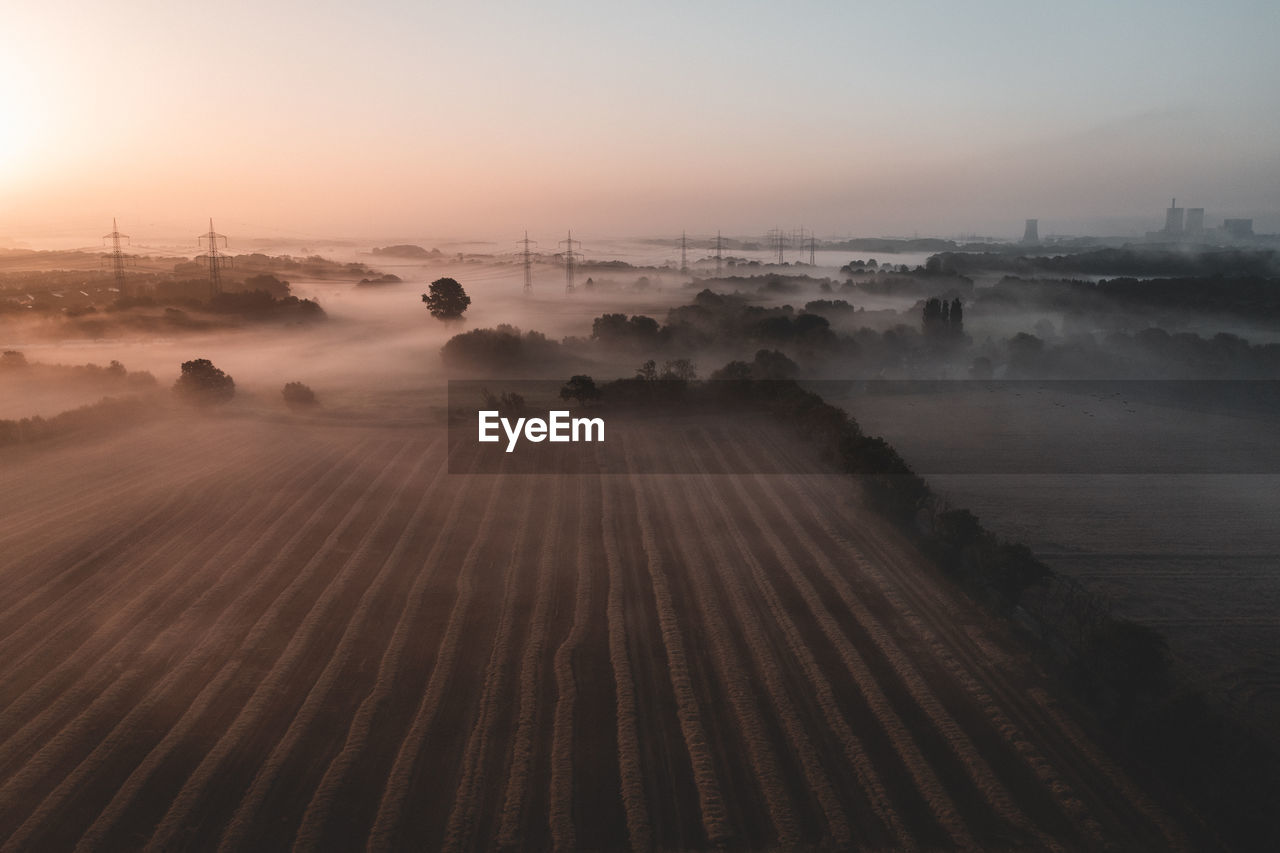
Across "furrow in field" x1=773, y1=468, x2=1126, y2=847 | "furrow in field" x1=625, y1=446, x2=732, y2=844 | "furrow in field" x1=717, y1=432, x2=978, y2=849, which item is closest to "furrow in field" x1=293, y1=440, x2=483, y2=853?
"furrow in field" x1=625, y1=446, x2=732, y2=844

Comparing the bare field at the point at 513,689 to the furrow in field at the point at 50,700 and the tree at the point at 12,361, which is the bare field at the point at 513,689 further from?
the tree at the point at 12,361

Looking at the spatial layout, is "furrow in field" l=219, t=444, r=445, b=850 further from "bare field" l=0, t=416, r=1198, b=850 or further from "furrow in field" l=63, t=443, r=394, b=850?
"furrow in field" l=63, t=443, r=394, b=850

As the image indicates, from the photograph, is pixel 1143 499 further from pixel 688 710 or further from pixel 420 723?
pixel 420 723

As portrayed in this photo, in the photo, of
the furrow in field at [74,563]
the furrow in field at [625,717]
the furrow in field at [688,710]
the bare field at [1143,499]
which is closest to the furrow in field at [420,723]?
the furrow in field at [625,717]

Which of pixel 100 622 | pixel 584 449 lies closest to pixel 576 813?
pixel 100 622

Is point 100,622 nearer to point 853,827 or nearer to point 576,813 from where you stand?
point 576,813
